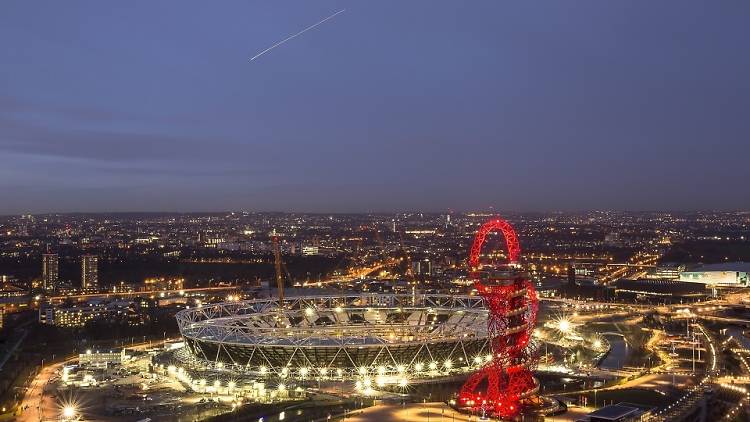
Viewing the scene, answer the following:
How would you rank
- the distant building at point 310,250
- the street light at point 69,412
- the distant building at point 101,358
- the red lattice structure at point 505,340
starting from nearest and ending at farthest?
the red lattice structure at point 505,340 → the street light at point 69,412 → the distant building at point 101,358 → the distant building at point 310,250

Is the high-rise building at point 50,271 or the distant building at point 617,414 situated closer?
the distant building at point 617,414

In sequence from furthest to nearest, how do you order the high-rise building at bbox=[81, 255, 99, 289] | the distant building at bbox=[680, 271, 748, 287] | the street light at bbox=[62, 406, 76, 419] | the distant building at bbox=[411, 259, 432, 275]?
the distant building at bbox=[411, 259, 432, 275] → the high-rise building at bbox=[81, 255, 99, 289] → the distant building at bbox=[680, 271, 748, 287] → the street light at bbox=[62, 406, 76, 419]

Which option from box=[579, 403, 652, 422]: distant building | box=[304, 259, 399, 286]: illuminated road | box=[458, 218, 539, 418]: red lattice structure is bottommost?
box=[304, 259, 399, 286]: illuminated road

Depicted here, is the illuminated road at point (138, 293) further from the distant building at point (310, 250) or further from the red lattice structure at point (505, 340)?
the red lattice structure at point (505, 340)

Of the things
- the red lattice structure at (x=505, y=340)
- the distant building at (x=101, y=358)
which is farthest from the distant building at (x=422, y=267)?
the red lattice structure at (x=505, y=340)

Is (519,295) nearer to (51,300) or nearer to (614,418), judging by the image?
(614,418)

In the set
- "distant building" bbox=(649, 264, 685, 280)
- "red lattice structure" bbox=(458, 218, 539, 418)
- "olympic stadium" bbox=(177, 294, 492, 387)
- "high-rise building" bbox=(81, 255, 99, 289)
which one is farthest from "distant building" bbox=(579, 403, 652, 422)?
"high-rise building" bbox=(81, 255, 99, 289)

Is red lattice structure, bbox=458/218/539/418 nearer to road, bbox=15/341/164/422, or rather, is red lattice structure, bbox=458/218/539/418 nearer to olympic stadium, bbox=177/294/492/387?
olympic stadium, bbox=177/294/492/387

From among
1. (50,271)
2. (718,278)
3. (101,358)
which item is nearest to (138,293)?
(50,271)
